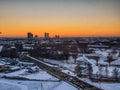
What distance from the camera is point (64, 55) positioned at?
29.1 feet

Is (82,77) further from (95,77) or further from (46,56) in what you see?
(46,56)

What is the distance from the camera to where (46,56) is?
938 centimetres

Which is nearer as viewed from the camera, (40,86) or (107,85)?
(40,86)

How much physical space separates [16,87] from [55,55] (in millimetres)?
5247

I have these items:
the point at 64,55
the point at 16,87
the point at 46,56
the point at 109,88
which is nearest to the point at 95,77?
the point at 109,88

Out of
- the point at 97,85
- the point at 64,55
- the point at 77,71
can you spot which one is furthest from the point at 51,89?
the point at 64,55

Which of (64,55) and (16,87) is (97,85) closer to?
(16,87)

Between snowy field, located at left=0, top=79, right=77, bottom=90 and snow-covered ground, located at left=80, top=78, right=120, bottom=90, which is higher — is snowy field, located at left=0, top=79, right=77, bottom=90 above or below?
above

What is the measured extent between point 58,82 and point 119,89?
1.18 m

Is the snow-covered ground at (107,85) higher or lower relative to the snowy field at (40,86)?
lower

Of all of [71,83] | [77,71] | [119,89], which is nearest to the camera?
[119,89]

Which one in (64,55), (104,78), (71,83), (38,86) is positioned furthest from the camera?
(64,55)

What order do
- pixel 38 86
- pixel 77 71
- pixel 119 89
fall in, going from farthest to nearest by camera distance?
1. pixel 77 71
2. pixel 38 86
3. pixel 119 89

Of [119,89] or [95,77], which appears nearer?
[119,89]
